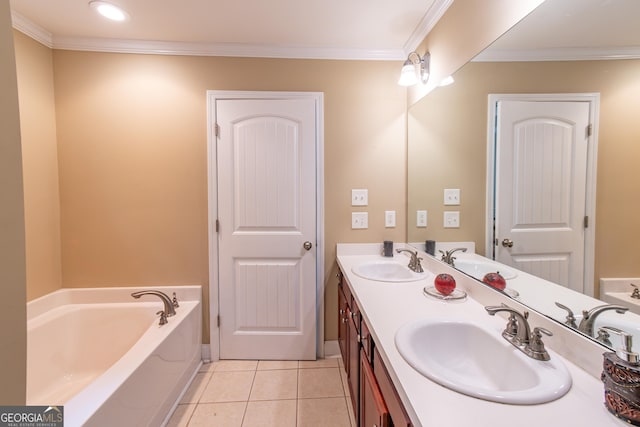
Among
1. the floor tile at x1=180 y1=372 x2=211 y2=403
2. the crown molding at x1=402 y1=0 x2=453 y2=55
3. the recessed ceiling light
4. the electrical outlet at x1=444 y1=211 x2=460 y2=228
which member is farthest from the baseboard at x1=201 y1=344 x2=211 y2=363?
the crown molding at x1=402 y1=0 x2=453 y2=55

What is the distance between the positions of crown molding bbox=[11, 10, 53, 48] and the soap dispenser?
3.08 metres

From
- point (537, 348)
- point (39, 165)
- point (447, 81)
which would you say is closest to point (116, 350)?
point (39, 165)

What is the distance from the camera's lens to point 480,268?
52.6 inches

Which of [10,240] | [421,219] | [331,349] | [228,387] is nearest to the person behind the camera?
[10,240]

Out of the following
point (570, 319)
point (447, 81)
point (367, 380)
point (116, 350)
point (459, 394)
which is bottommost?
point (116, 350)

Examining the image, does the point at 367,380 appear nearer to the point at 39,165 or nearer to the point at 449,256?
the point at 449,256

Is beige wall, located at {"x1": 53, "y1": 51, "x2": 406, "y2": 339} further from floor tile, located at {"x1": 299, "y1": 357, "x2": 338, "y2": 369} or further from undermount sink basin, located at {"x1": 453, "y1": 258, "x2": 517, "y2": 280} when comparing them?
undermount sink basin, located at {"x1": 453, "y1": 258, "x2": 517, "y2": 280}

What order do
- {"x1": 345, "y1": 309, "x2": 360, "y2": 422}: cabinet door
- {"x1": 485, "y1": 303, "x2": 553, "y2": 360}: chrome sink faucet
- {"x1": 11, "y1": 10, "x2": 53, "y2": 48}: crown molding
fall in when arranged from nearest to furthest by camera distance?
{"x1": 485, "y1": 303, "x2": 553, "y2": 360}: chrome sink faucet < {"x1": 345, "y1": 309, "x2": 360, "y2": 422}: cabinet door < {"x1": 11, "y1": 10, "x2": 53, "y2": 48}: crown molding

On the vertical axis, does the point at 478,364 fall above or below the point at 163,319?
above

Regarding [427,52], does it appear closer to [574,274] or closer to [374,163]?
[374,163]

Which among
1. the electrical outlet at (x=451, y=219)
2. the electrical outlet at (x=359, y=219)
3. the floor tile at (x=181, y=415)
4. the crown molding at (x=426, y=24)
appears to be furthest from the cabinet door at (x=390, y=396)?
the crown molding at (x=426, y=24)

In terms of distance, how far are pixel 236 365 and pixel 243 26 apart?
2.39m

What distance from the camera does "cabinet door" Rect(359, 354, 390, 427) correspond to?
911 millimetres

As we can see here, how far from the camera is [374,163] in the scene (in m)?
2.11
